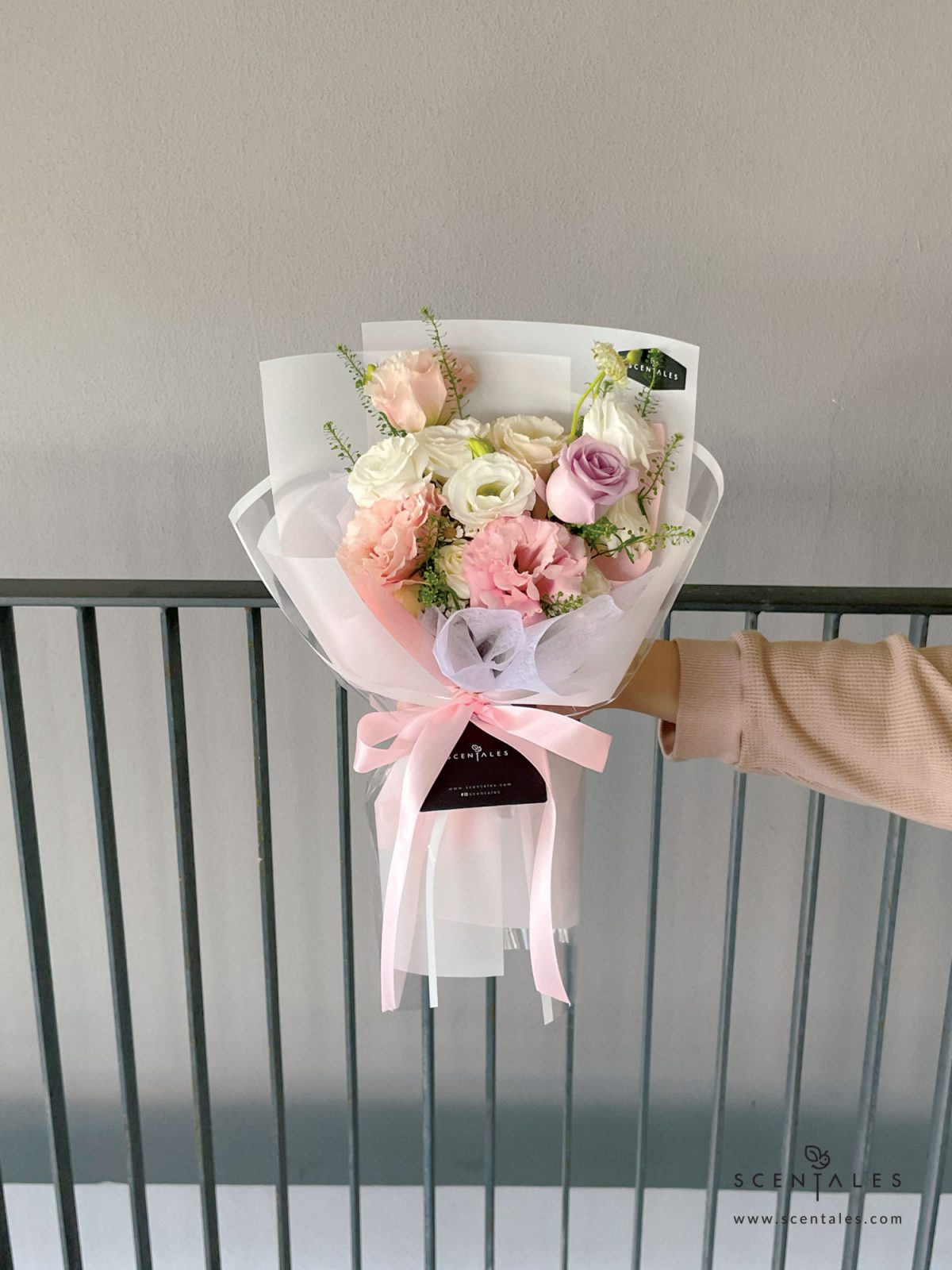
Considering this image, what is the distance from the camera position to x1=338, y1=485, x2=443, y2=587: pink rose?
94 centimetres

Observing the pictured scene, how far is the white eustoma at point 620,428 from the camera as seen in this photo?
943mm

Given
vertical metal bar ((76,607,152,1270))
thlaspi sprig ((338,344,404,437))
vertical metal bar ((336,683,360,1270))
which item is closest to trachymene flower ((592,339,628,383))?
thlaspi sprig ((338,344,404,437))

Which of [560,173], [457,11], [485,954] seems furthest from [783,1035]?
[457,11]

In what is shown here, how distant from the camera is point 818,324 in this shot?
5.78 feet

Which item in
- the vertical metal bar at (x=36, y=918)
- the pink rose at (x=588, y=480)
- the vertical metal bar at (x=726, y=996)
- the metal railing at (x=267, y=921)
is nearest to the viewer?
the pink rose at (x=588, y=480)

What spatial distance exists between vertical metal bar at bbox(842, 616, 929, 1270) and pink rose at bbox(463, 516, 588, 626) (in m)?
0.76

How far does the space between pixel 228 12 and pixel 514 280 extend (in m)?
0.64

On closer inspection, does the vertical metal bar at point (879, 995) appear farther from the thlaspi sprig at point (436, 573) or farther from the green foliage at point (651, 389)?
the thlaspi sprig at point (436, 573)

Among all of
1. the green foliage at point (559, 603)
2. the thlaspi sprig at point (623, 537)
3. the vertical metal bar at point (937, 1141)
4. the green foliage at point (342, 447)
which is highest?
the green foliage at point (342, 447)

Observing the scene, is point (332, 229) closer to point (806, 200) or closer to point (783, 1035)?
point (806, 200)

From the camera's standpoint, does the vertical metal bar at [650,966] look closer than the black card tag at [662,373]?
No

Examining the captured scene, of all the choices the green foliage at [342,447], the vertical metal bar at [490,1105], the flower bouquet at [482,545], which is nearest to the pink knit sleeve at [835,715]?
the flower bouquet at [482,545]

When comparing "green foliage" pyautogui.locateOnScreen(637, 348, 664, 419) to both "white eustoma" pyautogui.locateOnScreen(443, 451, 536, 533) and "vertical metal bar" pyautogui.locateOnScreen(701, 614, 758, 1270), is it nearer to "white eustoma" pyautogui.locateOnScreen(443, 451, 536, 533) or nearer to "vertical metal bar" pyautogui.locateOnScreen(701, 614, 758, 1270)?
"white eustoma" pyautogui.locateOnScreen(443, 451, 536, 533)

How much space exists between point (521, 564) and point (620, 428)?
161 millimetres
